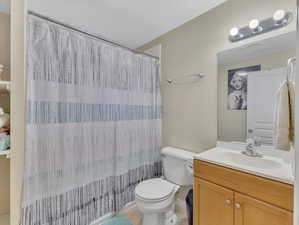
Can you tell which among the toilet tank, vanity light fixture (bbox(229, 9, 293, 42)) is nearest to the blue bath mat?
the toilet tank

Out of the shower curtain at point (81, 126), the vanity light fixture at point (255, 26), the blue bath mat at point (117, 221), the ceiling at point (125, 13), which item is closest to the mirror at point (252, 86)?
the vanity light fixture at point (255, 26)

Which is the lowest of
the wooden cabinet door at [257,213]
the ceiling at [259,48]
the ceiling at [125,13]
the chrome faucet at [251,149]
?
the wooden cabinet door at [257,213]

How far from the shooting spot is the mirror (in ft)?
4.31

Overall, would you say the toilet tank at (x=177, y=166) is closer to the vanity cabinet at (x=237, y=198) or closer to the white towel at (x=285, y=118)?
the vanity cabinet at (x=237, y=198)

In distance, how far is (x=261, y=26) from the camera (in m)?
1.36

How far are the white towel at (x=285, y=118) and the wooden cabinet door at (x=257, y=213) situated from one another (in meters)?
0.38

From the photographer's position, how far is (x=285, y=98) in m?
0.98

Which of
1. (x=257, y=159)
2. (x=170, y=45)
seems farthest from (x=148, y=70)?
(x=257, y=159)

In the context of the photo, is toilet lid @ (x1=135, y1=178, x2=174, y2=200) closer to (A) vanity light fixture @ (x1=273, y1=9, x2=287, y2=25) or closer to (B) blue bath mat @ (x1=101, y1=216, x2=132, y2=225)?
(B) blue bath mat @ (x1=101, y1=216, x2=132, y2=225)

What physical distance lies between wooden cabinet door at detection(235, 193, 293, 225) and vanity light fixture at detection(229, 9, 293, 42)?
136 centimetres

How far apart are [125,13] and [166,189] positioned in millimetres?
1960

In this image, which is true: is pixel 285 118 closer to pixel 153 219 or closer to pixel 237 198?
pixel 237 198

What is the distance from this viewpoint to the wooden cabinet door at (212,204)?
114 centimetres

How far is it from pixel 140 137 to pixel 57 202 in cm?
106
